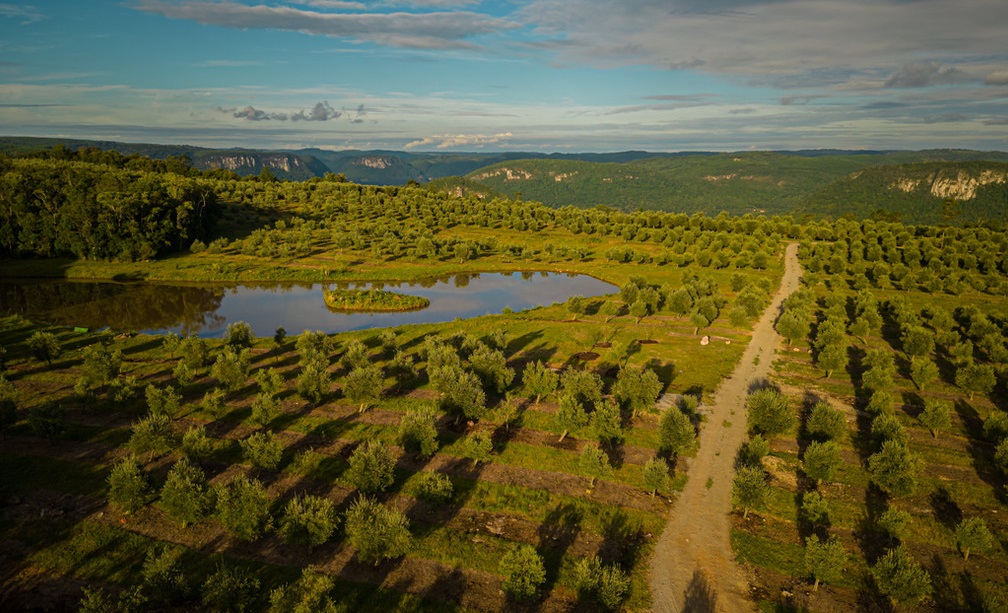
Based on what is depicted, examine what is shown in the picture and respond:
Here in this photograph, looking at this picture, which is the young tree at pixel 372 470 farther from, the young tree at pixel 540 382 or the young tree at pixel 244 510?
the young tree at pixel 540 382

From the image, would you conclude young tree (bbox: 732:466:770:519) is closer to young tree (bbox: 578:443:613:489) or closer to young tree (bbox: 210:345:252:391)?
young tree (bbox: 578:443:613:489)

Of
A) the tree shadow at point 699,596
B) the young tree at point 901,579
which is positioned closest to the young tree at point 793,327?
the young tree at point 901,579

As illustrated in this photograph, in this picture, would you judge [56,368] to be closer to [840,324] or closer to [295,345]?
[295,345]

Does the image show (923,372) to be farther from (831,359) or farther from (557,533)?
(557,533)

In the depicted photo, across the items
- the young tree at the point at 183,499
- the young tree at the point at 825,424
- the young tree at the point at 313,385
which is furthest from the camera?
the young tree at the point at 313,385

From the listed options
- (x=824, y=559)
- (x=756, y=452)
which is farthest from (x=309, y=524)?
(x=756, y=452)

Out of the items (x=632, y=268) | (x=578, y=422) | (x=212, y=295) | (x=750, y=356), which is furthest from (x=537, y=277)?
(x=578, y=422)
